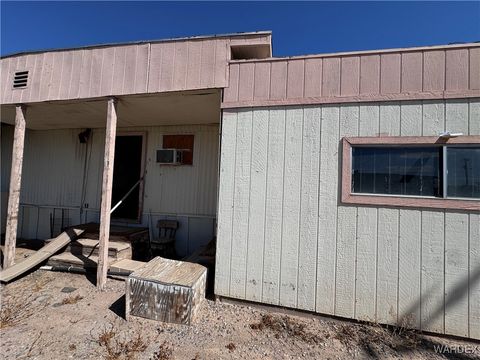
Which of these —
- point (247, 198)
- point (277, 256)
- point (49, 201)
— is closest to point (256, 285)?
point (277, 256)

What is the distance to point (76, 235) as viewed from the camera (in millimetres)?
4688

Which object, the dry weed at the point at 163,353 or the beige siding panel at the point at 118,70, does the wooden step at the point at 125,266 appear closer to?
the dry weed at the point at 163,353

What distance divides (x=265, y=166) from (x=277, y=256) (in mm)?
1101

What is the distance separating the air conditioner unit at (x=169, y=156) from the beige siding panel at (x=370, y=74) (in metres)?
3.63

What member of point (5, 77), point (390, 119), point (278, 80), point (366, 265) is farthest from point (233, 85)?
point (5, 77)

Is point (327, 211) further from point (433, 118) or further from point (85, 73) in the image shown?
point (85, 73)

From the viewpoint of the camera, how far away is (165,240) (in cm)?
493

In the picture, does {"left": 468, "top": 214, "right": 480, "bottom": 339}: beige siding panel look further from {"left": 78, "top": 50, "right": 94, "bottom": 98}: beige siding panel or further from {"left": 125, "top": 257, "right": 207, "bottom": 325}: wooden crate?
{"left": 78, "top": 50, "right": 94, "bottom": 98}: beige siding panel

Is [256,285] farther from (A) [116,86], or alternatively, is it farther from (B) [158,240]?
(A) [116,86]

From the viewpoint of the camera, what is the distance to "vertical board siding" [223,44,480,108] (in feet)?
8.55

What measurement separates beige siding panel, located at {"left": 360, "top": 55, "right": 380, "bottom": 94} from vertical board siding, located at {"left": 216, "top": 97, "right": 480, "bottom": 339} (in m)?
0.19

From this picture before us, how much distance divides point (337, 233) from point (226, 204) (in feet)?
4.49

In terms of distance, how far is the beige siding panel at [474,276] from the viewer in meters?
2.48

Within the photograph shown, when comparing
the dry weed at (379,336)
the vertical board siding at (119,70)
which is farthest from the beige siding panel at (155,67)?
the dry weed at (379,336)
